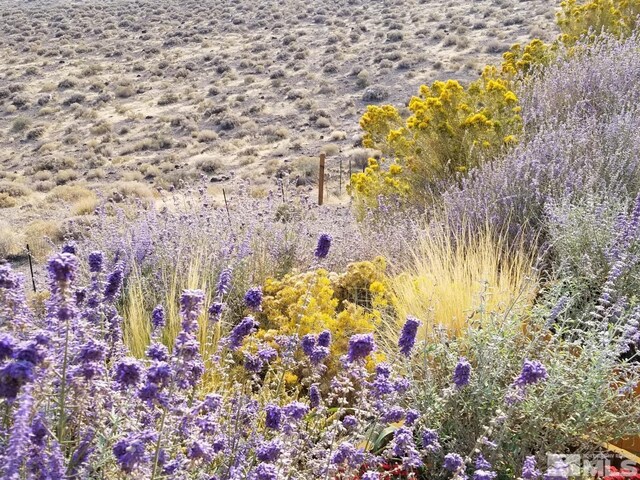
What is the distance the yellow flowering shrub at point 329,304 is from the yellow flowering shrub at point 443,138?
77.6 inches

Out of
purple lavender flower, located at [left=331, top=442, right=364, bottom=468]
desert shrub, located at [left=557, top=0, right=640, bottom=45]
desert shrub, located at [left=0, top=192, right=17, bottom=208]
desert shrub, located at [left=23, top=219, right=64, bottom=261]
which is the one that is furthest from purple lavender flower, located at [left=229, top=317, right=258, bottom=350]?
desert shrub, located at [left=0, top=192, right=17, bottom=208]

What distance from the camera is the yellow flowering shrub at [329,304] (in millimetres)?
3545

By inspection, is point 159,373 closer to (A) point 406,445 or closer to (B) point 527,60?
(A) point 406,445

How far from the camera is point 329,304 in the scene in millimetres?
3725

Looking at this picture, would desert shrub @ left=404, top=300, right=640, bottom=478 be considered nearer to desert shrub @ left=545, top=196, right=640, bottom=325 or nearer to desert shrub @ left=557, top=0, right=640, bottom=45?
desert shrub @ left=545, top=196, right=640, bottom=325

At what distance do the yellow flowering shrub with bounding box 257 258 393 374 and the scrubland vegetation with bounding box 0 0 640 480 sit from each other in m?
0.02

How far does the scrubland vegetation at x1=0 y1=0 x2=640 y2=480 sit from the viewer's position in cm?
181

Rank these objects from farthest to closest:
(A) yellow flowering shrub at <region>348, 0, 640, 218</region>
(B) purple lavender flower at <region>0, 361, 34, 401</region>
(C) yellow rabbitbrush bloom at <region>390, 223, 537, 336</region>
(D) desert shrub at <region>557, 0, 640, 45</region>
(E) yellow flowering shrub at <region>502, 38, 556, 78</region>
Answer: (D) desert shrub at <region>557, 0, 640, 45</region>, (E) yellow flowering shrub at <region>502, 38, 556, 78</region>, (A) yellow flowering shrub at <region>348, 0, 640, 218</region>, (C) yellow rabbitbrush bloom at <region>390, 223, 537, 336</region>, (B) purple lavender flower at <region>0, 361, 34, 401</region>

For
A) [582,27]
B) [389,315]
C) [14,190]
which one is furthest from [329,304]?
[14,190]

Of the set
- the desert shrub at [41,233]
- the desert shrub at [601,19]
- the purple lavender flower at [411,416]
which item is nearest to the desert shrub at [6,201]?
the desert shrub at [41,233]

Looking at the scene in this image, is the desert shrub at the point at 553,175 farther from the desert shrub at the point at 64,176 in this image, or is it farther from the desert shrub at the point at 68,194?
the desert shrub at the point at 64,176

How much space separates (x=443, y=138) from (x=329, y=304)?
3.14 m

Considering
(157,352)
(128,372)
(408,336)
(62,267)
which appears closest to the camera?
(62,267)

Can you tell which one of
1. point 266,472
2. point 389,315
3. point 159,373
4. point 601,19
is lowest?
point 389,315
